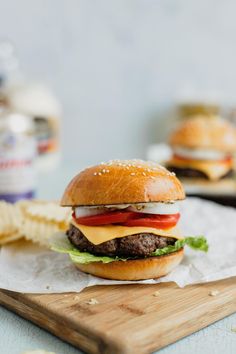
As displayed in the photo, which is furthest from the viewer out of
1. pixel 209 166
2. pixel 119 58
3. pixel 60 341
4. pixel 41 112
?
pixel 119 58

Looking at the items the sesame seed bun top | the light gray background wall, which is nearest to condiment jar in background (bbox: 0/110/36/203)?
the sesame seed bun top

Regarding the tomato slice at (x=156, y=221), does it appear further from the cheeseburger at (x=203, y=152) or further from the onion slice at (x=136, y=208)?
the cheeseburger at (x=203, y=152)

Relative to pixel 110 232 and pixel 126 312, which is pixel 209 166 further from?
pixel 126 312

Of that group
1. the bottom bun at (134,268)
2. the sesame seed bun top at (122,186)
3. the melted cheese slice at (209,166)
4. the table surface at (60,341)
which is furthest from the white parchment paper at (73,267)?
the melted cheese slice at (209,166)

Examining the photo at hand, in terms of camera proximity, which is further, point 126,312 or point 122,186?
point 122,186

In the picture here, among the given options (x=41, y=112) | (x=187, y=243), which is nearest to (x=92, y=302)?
(x=187, y=243)
